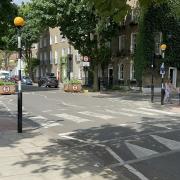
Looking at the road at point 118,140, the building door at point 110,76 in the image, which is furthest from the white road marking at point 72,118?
the building door at point 110,76

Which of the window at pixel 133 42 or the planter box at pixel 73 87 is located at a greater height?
the window at pixel 133 42

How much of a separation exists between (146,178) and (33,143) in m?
4.24

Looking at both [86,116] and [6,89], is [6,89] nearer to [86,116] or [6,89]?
[6,89]

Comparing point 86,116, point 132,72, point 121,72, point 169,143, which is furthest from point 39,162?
point 121,72

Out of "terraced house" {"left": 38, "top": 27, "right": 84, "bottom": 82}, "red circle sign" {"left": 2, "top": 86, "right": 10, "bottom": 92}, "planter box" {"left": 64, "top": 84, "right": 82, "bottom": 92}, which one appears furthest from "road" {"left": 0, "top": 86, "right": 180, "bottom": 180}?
"terraced house" {"left": 38, "top": 27, "right": 84, "bottom": 82}

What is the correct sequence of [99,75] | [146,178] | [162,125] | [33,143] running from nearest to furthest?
[146,178], [33,143], [162,125], [99,75]

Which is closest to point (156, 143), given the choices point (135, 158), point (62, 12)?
point (135, 158)

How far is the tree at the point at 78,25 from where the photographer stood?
1566 inches

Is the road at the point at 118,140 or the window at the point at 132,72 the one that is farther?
the window at the point at 132,72

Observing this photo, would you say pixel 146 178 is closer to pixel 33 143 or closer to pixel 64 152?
pixel 64 152

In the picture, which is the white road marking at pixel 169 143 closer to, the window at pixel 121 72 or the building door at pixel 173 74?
the building door at pixel 173 74

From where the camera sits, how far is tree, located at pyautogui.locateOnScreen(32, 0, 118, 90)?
3978 cm

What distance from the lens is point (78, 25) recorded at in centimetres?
4053

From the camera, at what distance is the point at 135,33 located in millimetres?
44438
